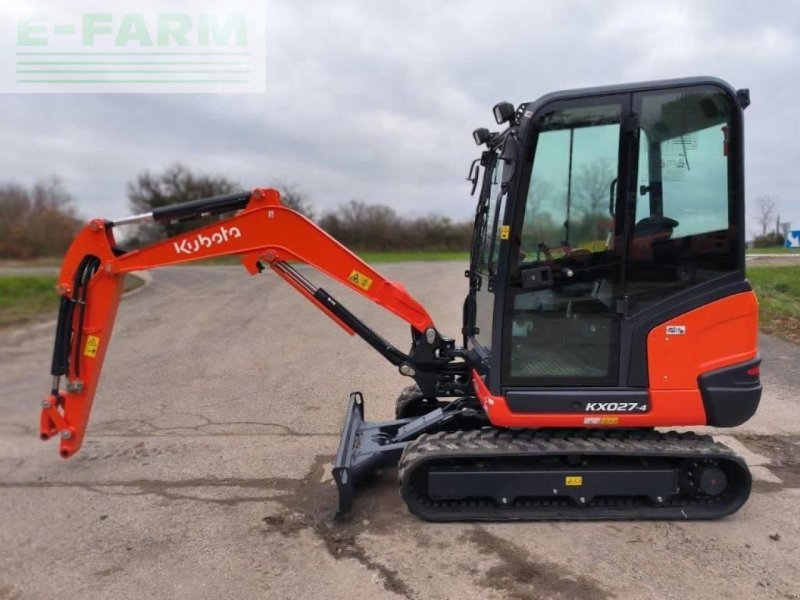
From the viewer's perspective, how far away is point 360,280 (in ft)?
13.6

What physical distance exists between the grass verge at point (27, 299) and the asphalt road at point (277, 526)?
449cm

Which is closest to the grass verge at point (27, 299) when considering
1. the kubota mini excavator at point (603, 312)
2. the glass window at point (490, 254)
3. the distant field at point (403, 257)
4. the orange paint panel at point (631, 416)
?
the glass window at point (490, 254)

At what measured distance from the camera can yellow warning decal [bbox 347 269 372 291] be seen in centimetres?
413

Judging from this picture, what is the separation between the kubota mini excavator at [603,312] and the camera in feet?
11.4

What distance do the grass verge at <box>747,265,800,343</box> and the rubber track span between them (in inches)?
274

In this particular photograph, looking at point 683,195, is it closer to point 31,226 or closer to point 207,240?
point 207,240

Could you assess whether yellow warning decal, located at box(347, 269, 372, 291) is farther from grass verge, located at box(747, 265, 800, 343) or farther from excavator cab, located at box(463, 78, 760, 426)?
grass verge, located at box(747, 265, 800, 343)

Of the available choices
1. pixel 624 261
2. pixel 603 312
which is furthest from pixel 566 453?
pixel 624 261

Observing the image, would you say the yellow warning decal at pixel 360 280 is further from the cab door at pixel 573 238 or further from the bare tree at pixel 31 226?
the bare tree at pixel 31 226

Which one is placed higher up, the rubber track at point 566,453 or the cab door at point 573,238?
the cab door at point 573,238

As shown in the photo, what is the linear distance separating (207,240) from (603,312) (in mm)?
2797

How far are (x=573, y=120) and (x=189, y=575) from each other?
3589mm

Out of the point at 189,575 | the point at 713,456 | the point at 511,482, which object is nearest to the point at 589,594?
the point at 511,482

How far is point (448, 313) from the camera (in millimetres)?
12453
